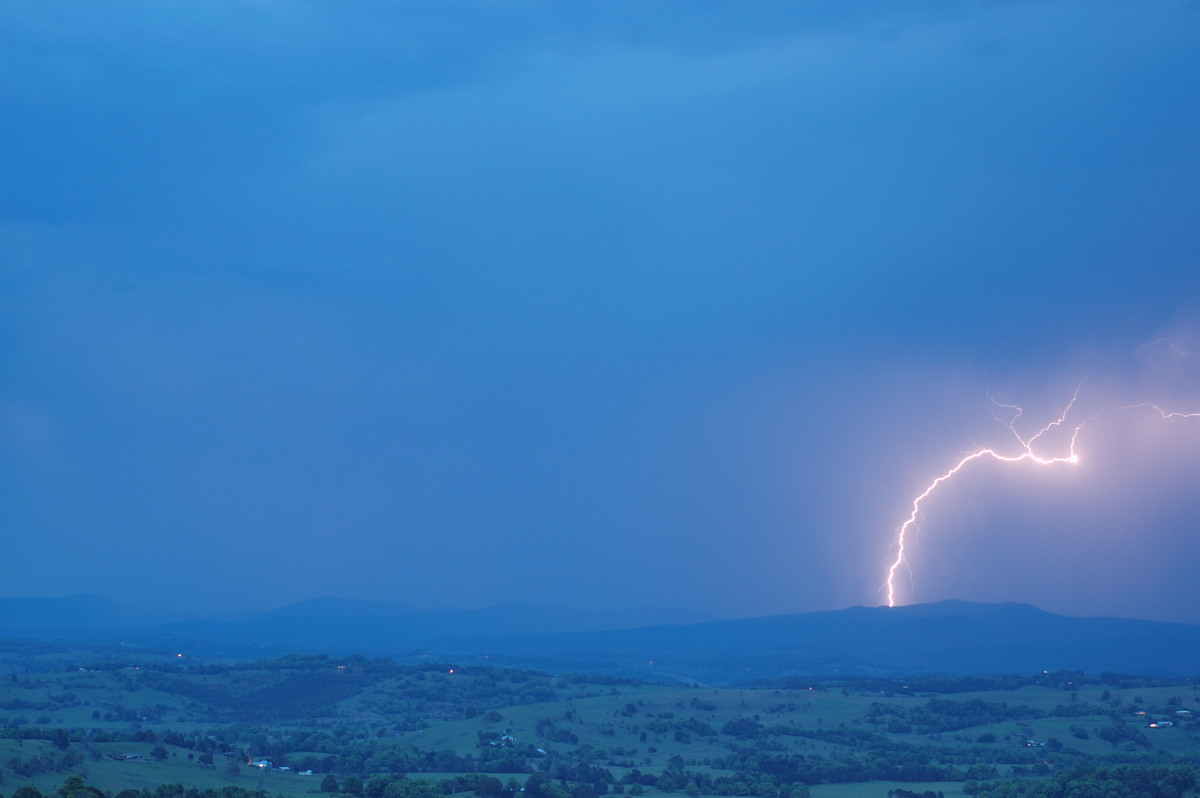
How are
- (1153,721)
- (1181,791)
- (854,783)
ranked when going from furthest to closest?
(1153,721), (854,783), (1181,791)

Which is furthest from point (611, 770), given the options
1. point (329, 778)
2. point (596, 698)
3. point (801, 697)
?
point (801, 697)

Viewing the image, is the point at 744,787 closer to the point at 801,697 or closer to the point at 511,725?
the point at 511,725

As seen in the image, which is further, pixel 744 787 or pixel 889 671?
pixel 889 671

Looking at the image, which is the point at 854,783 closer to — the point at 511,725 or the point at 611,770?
the point at 611,770

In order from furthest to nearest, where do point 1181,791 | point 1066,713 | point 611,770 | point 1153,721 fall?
point 1066,713
point 1153,721
point 611,770
point 1181,791

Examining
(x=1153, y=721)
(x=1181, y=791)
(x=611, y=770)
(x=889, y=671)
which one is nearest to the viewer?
(x=1181, y=791)

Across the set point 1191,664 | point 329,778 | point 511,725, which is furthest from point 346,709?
point 1191,664

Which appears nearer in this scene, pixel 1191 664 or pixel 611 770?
pixel 611 770

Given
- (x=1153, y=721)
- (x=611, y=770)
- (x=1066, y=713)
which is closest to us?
(x=611, y=770)
